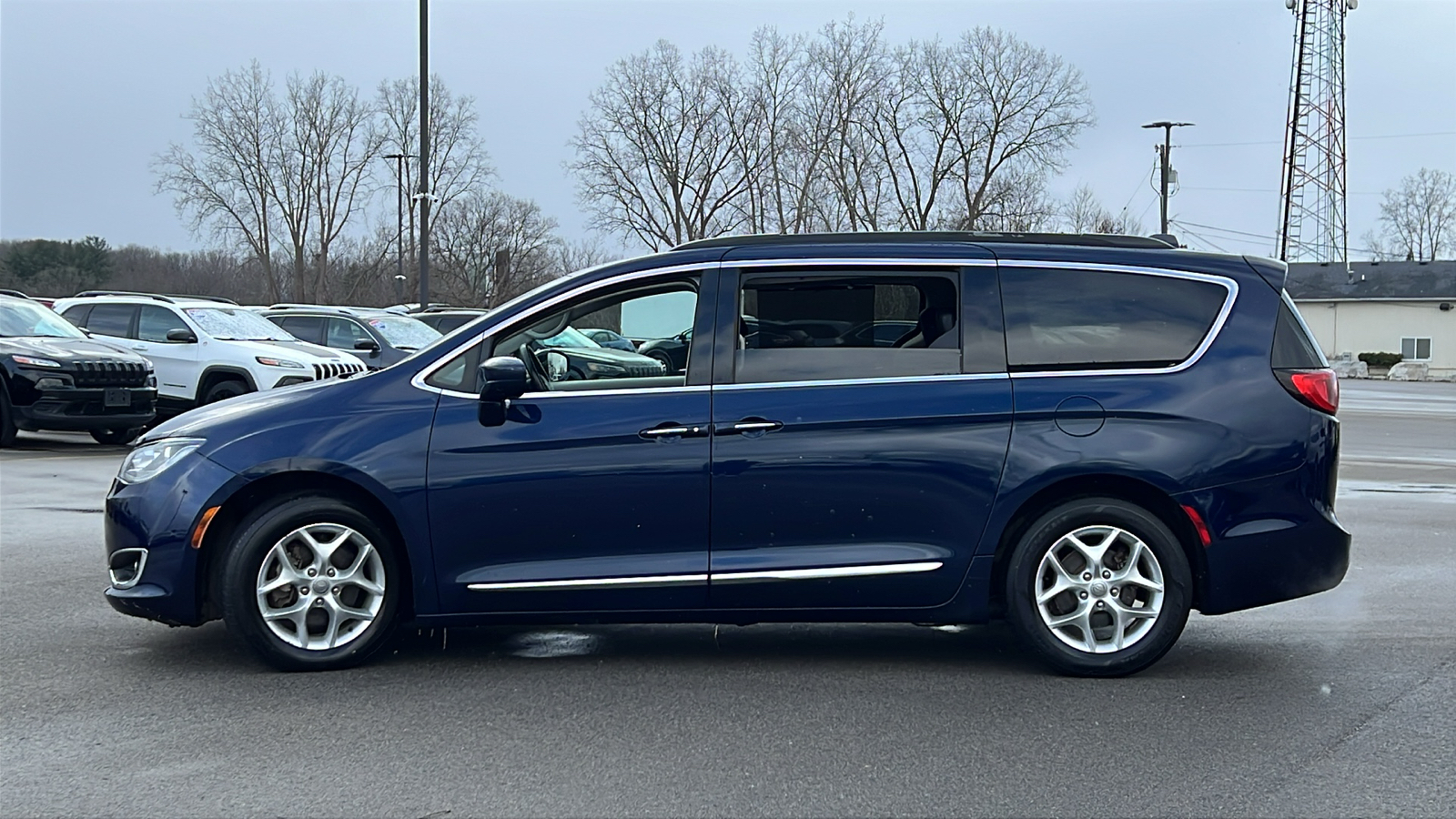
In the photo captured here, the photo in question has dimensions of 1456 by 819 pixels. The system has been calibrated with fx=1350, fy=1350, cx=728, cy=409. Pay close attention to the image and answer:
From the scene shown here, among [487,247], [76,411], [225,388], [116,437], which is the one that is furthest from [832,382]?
[487,247]

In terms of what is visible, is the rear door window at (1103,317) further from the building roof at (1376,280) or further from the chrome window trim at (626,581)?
the building roof at (1376,280)

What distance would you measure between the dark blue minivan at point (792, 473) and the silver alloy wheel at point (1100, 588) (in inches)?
0.5

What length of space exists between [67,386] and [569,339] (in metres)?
11.3

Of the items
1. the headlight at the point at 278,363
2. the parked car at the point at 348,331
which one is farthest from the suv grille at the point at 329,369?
the parked car at the point at 348,331

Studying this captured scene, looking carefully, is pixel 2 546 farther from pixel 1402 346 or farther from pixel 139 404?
pixel 1402 346

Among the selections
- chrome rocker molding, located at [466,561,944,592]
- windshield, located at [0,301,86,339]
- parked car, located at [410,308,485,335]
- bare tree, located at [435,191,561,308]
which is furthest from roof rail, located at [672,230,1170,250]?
bare tree, located at [435,191,561,308]

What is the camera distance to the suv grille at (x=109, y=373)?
590 inches

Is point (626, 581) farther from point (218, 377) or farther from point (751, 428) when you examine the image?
point (218, 377)

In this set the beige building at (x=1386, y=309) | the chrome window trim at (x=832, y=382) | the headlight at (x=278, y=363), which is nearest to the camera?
the chrome window trim at (x=832, y=382)

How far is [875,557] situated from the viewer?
5.54 metres

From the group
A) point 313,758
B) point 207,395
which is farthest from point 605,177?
point 313,758

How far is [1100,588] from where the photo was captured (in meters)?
5.61

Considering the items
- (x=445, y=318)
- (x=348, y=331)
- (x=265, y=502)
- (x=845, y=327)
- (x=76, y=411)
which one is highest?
(x=445, y=318)

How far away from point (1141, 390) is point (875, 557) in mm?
1323
